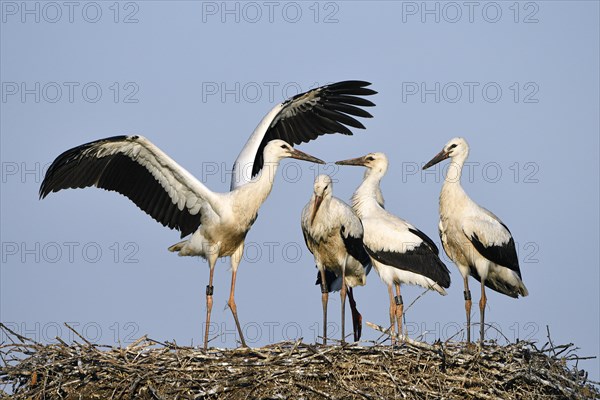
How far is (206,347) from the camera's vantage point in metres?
11.3

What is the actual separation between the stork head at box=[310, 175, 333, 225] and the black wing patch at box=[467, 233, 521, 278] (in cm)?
149

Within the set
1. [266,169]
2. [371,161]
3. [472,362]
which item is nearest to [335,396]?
[472,362]

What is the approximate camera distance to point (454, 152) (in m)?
12.9

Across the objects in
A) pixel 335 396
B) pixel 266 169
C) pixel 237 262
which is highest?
pixel 266 169

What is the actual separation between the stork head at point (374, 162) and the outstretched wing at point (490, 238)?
4.49ft

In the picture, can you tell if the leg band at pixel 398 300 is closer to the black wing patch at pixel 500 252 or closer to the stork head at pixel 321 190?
the black wing patch at pixel 500 252

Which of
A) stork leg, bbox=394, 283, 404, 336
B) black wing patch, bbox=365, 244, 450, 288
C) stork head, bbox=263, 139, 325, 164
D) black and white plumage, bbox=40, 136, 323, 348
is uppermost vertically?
stork head, bbox=263, 139, 325, 164

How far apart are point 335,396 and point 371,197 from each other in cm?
351

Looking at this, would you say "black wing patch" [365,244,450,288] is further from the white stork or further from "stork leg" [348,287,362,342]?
the white stork

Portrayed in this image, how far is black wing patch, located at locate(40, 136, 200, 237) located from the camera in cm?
1188

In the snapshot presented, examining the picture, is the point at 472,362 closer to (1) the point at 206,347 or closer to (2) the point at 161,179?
(1) the point at 206,347

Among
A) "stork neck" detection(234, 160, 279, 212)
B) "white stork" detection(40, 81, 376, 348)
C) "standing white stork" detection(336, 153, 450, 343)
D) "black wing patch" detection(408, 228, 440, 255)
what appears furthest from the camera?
"black wing patch" detection(408, 228, 440, 255)

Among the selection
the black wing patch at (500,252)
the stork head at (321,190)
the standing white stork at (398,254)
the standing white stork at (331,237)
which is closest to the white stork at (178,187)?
the stork head at (321,190)

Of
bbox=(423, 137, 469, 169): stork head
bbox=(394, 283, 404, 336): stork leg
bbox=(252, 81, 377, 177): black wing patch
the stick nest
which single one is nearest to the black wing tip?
bbox=(252, 81, 377, 177): black wing patch
